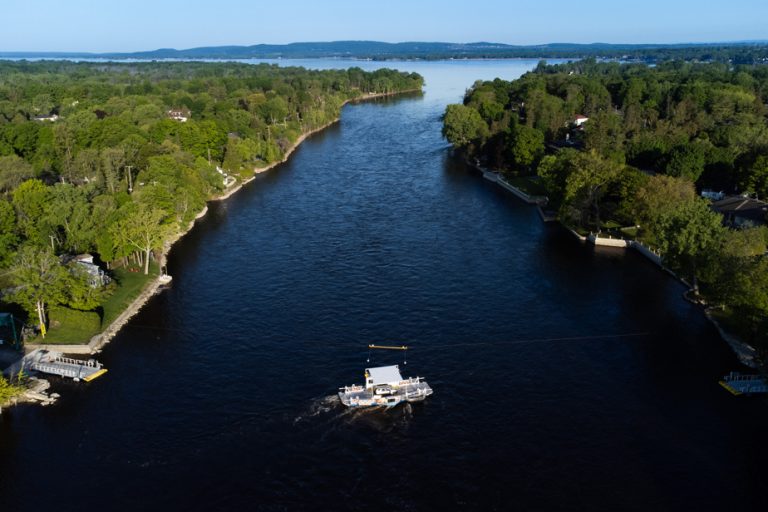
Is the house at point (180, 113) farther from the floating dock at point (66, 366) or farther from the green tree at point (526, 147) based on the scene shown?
the floating dock at point (66, 366)

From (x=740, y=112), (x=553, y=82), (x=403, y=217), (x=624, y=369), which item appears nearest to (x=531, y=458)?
(x=624, y=369)

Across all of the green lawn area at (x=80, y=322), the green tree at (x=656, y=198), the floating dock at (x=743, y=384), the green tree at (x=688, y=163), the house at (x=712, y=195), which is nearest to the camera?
the floating dock at (x=743, y=384)

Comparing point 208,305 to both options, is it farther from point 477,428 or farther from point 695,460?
point 695,460

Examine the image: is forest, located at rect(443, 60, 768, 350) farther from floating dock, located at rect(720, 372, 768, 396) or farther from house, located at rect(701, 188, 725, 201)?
floating dock, located at rect(720, 372, 768, 396)

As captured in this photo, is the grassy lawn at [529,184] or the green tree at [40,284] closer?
the green tree at [40,284]

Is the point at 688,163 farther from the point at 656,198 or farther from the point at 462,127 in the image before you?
the point at 462,127

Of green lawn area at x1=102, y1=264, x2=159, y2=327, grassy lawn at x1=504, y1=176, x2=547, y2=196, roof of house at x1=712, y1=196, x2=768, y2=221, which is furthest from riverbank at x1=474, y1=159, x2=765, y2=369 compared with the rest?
green lawn area at x1=102, y1=264, x2=159, y2=327

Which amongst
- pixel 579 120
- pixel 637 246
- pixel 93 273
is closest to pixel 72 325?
pixel 93 273

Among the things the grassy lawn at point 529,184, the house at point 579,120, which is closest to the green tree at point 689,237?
the grassy lawn at point 529,184
